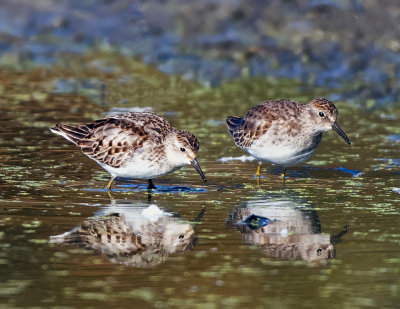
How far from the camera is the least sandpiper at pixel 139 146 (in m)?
11.8

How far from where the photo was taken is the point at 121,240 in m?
9.34

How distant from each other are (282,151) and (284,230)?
3.35m

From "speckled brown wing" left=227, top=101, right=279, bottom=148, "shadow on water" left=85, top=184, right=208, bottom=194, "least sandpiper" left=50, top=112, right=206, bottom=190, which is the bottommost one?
"shadow on water" left=85, top=184, right=208, bottom=194

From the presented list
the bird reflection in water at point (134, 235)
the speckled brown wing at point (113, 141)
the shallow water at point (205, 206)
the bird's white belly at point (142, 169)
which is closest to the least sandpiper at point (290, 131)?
the shallow water at point (205, 206)

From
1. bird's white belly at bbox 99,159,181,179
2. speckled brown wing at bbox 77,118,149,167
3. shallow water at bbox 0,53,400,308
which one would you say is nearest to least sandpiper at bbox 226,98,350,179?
shallow water at bbox 0,53,400,308

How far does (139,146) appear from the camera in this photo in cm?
1208

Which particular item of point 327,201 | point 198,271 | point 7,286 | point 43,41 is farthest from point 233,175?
point 43,41

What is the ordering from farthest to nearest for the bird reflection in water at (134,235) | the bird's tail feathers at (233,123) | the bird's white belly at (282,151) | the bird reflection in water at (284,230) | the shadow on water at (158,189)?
the bird's tail feathers at (233,123), the bird's white belly at (282,151), the shadow on water at (158,189), the bird reflection in water at (284,230), the bird reflection in water at (134,235)

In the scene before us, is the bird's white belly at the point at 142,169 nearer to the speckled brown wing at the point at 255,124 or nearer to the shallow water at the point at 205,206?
the shallow water at the point at 205,206

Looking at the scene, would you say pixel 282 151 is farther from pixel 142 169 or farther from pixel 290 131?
pixel 142 169

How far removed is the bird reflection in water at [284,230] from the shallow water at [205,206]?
0.14ft

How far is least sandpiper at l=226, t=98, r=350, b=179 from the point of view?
13.0 meters

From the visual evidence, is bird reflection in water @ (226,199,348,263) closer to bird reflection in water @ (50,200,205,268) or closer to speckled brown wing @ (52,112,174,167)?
bird reflection in water @ (50,200,205,268)

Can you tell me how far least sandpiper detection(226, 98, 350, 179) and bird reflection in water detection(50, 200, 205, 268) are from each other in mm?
2693
